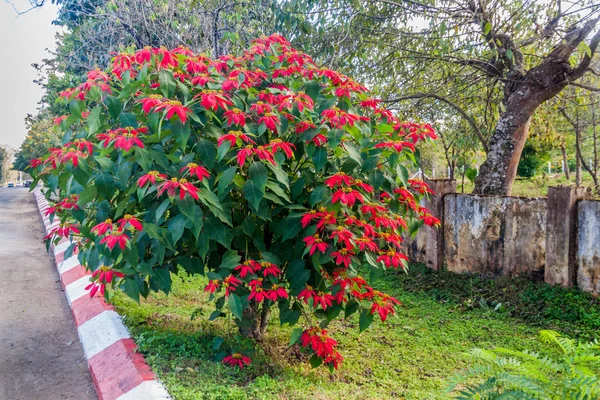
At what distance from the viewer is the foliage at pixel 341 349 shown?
8.71ft

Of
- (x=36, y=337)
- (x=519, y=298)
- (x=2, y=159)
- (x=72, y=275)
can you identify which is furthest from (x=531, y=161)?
(x=2, y=159)

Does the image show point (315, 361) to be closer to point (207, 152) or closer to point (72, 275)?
point (207, 152)

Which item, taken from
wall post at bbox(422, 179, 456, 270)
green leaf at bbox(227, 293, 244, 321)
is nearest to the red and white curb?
green leaf at bbox(227, 293, 244, 321)

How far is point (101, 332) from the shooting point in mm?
3490

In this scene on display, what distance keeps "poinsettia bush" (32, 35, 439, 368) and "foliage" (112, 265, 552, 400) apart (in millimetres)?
227

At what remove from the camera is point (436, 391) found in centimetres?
285

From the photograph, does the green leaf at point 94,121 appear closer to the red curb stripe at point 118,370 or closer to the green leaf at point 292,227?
the green leaf at point 292,227

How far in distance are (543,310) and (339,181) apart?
2.83m

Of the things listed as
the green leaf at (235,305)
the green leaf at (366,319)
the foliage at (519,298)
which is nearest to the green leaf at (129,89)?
the green leaf at (235,305)

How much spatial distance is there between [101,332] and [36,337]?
0.70m

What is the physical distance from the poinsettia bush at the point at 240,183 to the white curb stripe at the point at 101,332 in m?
0.66

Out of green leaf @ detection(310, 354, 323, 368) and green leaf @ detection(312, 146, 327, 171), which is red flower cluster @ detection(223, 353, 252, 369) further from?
green leaf @ detection(312, 146, 327, 171)

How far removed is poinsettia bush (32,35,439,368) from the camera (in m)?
2.49

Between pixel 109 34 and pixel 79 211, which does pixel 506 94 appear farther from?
pixel 109 34
